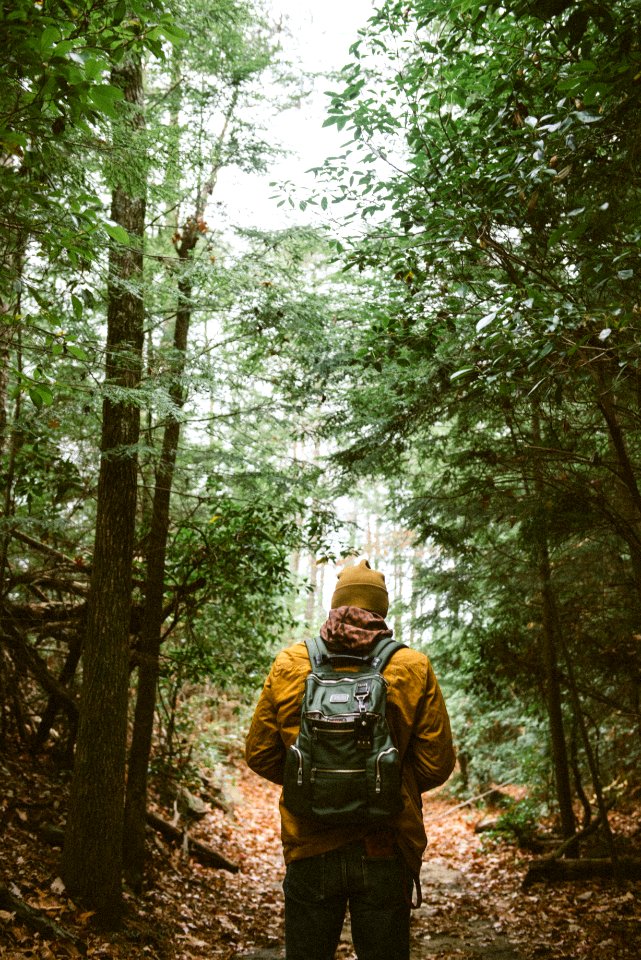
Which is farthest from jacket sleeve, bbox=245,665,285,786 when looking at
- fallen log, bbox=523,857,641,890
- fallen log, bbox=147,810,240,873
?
fallen log, bbox=147,810,240,873

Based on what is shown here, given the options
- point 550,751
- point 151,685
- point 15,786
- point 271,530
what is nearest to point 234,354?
point 271,530

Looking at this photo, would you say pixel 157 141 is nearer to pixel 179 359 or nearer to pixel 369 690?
pixel 179 359

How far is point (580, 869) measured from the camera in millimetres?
8406

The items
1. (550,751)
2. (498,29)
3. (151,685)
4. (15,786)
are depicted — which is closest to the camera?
(498,29)

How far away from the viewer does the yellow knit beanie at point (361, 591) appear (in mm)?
3395

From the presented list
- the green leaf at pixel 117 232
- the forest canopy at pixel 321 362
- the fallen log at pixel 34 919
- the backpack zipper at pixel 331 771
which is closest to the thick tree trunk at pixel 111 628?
the forest canopy at pixel 321 362

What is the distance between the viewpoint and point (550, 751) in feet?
37.4

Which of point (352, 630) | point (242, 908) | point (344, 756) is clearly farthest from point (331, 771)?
point (242, 908)

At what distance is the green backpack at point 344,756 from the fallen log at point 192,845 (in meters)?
7.42

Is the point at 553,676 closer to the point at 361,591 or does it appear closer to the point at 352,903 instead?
the point at 361,591

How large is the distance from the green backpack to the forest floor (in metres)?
2.89

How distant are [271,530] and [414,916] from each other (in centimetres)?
478

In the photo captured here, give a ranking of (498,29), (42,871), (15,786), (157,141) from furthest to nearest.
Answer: (15,786), (42,871), (157,141), (498,29)

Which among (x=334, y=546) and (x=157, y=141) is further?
(x=334, y=546)
